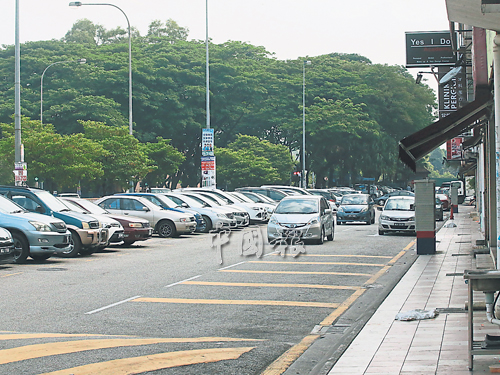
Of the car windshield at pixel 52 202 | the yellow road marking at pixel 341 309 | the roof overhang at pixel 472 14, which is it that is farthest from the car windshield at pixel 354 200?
the roof overhang at pixel 472 14

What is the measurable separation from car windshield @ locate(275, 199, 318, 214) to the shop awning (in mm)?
8605

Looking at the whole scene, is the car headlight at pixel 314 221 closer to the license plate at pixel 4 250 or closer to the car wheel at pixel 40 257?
the car wheel at pixel 40 257

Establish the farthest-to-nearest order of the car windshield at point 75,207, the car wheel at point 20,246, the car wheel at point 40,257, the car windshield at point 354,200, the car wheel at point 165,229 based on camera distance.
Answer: the car windshield at point 354,200, the car wheel at point 165,229, the car windshield at point 75,207, the car wheel at point 40,257, the car wheel at point 20,246

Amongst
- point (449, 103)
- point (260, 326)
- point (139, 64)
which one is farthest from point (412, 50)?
point (139, 64)

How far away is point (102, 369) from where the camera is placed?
6.61 m

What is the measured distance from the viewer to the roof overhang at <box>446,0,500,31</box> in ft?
26.1

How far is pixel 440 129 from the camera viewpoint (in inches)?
480

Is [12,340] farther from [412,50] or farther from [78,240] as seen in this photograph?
[412,50]

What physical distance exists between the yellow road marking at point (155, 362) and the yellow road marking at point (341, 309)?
201 centimetres

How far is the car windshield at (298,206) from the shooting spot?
70.9ft

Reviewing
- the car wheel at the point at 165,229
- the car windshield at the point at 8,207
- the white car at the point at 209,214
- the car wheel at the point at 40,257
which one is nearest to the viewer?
the car windshield at the point at 8,207

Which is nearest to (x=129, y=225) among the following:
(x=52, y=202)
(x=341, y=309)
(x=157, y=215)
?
(x=52, y=202)

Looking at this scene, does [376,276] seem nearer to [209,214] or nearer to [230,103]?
[209,214]

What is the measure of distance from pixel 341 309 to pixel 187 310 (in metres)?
2.35
